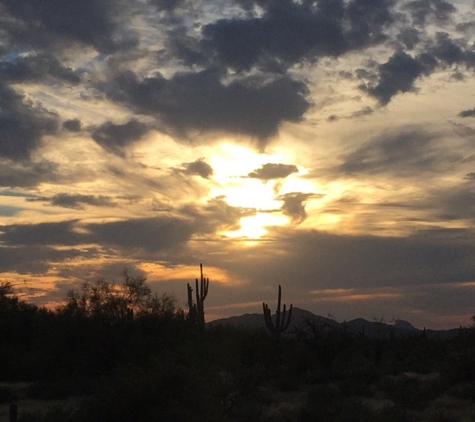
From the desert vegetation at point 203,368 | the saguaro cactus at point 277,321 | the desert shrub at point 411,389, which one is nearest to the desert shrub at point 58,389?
the desert vegetation at point 203,368

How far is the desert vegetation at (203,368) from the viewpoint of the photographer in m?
18.1

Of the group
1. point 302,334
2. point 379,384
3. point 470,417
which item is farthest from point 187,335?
point 470,417

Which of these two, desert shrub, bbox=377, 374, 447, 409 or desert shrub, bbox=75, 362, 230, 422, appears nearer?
desert shrub, bbox=75, 362, 230, 422

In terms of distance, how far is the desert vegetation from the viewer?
59.5 ft

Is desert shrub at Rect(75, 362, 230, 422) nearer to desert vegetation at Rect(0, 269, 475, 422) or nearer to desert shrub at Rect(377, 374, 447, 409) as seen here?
desert vegetation at Rect(0, 269, 475, 422)

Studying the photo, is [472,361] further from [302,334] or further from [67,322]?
[67,322]

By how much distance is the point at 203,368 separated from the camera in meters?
19.5

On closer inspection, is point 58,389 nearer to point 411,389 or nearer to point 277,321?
point 411,389

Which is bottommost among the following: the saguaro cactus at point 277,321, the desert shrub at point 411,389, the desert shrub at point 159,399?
the desert shrub at point 411,389

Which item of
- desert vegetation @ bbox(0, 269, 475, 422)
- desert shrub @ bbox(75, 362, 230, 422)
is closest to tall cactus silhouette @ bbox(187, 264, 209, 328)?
desert vegetation @ bbox(0, 269, 475, 422)

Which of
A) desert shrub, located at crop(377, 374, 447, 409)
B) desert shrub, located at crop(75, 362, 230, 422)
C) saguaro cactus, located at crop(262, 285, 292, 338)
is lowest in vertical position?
desert shrub, located at crop(377, 374, 447, 409)

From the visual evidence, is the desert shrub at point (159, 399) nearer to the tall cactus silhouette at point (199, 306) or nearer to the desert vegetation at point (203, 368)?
the desert vegetation at point (203, 368)

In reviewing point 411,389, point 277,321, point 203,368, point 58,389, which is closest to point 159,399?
point 203,368

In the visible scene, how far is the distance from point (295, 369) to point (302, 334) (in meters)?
5.80
